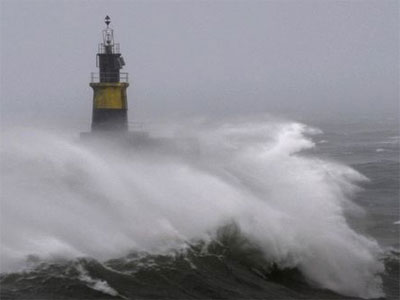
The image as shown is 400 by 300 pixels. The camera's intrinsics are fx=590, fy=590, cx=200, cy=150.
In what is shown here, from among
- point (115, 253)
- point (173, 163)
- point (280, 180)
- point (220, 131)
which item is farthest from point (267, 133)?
point (115, 253)

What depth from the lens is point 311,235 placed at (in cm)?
1334

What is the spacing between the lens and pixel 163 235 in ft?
38.4

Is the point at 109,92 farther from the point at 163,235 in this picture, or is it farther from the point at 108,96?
the point at 163,235

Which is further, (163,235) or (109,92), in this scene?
(109,92)

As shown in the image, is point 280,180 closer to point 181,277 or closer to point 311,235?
point 311,235

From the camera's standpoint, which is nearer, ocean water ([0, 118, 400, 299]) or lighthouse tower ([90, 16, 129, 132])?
ocean water ([0, 118, 400, 299])

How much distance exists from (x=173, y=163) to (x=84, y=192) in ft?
14.1

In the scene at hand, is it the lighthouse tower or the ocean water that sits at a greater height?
the lighthouse tower

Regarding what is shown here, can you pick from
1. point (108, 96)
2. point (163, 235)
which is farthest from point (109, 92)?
point (163, 235)

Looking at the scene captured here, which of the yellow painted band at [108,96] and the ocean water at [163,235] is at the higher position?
the yellow painted band at [108,96]

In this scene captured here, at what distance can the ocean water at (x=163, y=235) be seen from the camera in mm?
9789

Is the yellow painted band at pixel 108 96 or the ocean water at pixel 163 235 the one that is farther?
the yellow painted band at pixel 108 96

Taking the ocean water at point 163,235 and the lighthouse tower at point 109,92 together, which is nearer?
the ocean water at point 163,235

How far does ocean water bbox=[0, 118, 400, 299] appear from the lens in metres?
9.79
